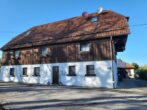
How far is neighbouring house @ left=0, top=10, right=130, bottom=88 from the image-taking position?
21.0 meters

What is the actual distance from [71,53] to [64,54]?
92 cm

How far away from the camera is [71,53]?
2302 cm

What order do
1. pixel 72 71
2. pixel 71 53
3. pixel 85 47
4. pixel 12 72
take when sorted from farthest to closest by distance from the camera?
pixel 12 72
pixel 71 53
pixel 72 71
pixel 85 47

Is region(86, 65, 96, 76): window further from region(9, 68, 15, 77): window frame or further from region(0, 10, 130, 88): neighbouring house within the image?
region(9, 68, 15, 77): window frame

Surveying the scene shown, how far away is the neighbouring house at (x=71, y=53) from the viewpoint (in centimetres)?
2100

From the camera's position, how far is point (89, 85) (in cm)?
2139

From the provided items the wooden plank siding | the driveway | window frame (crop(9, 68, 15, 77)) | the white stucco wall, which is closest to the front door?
the white stucco wall

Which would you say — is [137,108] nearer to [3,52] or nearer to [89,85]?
[89,85]

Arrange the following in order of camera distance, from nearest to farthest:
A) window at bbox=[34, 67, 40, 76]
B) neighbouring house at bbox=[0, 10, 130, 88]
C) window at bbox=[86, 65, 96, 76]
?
1. neighbouring house at bbox=[0, 10, 130, 88]
2. window at bbox=[86, 65, 96, 76]
3. window at bbox=[34, 67, 40, 76]

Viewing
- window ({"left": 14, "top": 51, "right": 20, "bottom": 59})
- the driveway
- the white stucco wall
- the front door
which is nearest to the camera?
the driveway

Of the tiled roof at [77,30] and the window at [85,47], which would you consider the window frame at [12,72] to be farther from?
the window at [85,47]

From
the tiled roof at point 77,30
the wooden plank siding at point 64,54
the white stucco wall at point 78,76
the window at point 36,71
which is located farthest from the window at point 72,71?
the window at point 36,71

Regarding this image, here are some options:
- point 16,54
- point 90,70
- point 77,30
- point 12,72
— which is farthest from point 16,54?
point 90,70

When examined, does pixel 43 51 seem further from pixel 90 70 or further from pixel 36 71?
pixel 90 70
